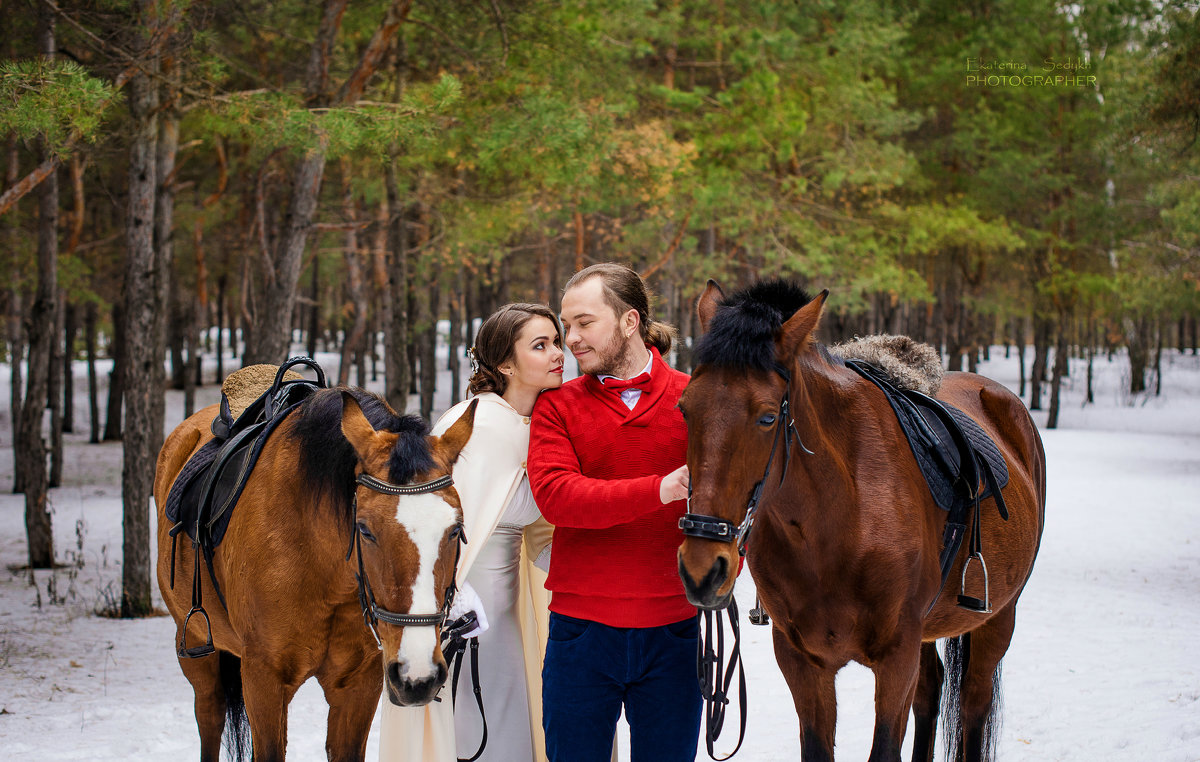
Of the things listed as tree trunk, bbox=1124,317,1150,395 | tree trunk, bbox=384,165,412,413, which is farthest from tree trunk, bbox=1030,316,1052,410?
tree trunk, bbox=384,165,412,413

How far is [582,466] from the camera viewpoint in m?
2.43

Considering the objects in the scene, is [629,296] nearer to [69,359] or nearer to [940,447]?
[940,447]

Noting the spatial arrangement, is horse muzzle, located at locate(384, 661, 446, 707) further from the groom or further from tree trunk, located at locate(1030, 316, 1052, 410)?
tree trunk, located at locate(1030, 316, 1052, 410)

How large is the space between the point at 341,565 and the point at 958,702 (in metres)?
3.15

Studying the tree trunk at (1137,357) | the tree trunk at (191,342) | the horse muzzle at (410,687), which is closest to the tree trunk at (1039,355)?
the tree trunk at (1137,357)

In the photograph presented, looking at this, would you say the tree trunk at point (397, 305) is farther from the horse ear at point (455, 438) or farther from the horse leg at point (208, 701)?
the horse ear at point (455, 438)

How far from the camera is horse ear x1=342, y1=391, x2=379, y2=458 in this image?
2524 mm

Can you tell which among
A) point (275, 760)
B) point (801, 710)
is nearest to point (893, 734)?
point (801, 710)

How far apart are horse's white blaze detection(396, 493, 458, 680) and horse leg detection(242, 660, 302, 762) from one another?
35.1 inches

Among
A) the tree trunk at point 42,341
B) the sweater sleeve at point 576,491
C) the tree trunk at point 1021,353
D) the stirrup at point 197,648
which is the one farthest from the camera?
the tree trunk at point 1021,353

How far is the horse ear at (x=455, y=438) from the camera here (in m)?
2.59

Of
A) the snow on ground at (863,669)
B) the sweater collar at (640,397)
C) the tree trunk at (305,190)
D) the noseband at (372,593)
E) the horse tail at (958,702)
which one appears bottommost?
the snow on ground at (863,669)

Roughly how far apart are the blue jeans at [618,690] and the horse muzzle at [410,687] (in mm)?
349

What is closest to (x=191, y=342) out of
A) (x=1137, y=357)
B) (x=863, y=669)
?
(x=863, y=669)
